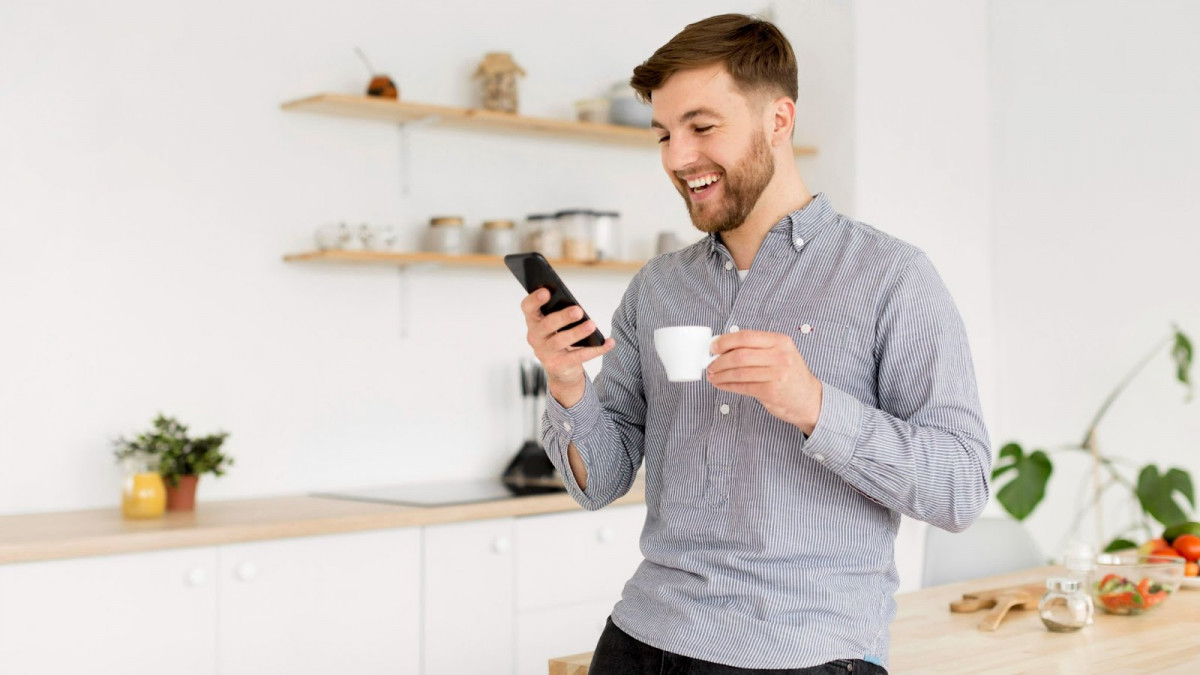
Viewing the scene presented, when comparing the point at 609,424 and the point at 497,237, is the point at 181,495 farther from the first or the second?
the point at 609,424

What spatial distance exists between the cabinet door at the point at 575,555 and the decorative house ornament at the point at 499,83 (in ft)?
4.04

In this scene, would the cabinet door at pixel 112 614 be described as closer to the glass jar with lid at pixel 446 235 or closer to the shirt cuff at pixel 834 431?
the glass jar with lid at pixel 446 235

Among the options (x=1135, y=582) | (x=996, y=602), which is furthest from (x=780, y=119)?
(x=1135, y=582)

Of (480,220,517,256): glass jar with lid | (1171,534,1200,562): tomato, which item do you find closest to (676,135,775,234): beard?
(1171,534,1200,562): tomato

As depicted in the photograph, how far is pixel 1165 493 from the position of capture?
142 inches

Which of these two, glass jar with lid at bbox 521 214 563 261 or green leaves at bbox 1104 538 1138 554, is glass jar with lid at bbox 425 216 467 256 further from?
green leaves at bbox 1104 538 1138 554

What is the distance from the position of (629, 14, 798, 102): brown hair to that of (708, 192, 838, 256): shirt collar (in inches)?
5.8

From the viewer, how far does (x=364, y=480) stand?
143 inches

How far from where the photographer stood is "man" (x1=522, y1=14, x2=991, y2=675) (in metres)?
1.39

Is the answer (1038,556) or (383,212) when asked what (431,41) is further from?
(1038,556)

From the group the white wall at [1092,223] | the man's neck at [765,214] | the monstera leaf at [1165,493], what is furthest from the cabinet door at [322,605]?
the white wall at [1092,223]

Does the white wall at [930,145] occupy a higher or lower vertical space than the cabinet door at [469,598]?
higher

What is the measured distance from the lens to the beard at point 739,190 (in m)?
1.55

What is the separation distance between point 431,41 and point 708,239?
2318 millimetres
